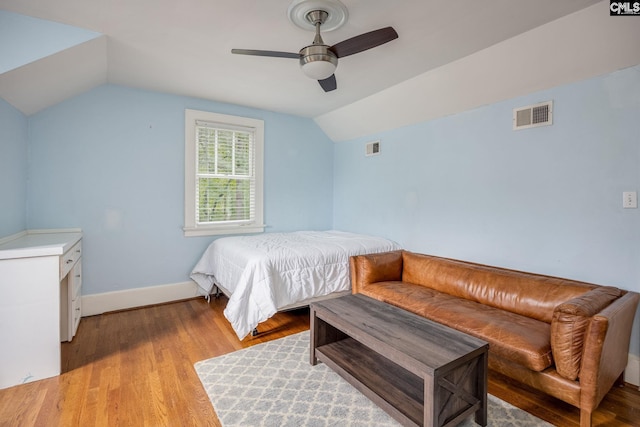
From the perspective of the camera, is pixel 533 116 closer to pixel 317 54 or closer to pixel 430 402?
pixel 317 54

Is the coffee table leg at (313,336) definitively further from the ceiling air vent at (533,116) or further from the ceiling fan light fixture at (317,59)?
the ceiling air vent at (533,116)

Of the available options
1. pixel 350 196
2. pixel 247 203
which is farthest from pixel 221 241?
pixel 350 196

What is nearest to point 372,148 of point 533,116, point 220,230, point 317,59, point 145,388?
point 533,116

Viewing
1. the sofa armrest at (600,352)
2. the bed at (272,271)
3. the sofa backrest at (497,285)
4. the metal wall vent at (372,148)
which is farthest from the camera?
the metal wall vent at (372,148)

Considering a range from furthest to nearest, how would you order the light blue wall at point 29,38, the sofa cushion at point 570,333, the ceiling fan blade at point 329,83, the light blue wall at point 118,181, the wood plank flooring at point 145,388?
the light blue wall at point 118,181, the ceiling fan blade at point 329,83, the light blue wall at point 29,38, the wood plank flooring at point 145,388, the sofa cushion at point 570,333

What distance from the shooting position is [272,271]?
2824 mm

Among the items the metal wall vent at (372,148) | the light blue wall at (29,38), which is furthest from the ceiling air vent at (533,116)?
the light blue wall at (29,38)

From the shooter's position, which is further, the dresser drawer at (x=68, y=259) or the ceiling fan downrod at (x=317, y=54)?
the dresser drawer at (x=68, y=259)

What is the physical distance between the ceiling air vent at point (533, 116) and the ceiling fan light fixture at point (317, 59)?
1.80 meters

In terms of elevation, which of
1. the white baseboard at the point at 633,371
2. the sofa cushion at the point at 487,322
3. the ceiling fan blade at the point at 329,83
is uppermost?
the ceiling fan blade at the point at 329,83

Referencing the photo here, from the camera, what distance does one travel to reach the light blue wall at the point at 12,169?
247 cm

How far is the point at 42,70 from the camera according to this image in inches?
90.8

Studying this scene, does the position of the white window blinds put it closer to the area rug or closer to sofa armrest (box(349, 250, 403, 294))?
sofa armrest (box(349, 250, 403, 294))

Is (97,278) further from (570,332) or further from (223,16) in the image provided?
(570,332)
